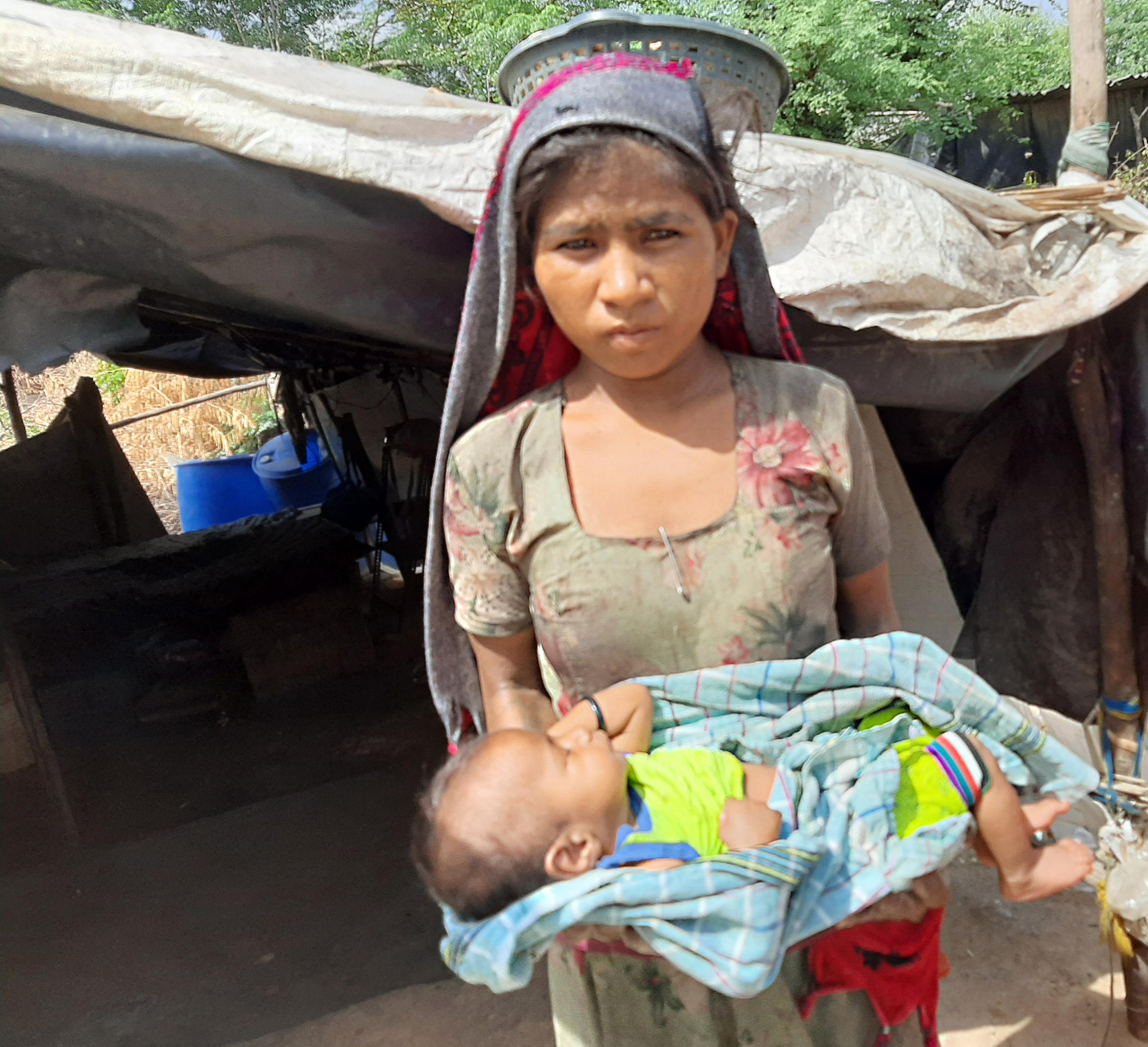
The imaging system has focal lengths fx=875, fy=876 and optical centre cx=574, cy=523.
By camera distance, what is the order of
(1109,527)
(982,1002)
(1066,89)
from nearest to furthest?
(1109,527) < (982,1002) < (1066,89)

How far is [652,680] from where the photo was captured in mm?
1342

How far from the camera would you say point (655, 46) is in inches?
73.6

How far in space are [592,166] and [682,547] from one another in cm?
55

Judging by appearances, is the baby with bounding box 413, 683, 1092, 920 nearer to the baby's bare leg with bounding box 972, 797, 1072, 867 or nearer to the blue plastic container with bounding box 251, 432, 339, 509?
the baby's bare leg with bounding box 972, 797, 1072, 867

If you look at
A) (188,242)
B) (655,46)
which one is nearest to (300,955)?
(188,242)

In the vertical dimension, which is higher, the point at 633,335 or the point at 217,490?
the point at 633,335

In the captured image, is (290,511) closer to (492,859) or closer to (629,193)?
(492,859)

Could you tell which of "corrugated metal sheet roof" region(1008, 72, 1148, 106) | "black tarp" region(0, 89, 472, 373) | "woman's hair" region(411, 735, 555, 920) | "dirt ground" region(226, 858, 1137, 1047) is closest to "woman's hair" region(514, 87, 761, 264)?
Answer: "black tarp" region(0, 89, 472, 373)

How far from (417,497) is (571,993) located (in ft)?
14.4

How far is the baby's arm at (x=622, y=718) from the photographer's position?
131 centimetres

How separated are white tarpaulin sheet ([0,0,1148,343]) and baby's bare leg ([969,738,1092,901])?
100cm

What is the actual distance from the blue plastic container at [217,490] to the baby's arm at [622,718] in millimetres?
7966

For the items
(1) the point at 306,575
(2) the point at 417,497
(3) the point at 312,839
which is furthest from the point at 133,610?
(3) the point at 312,839

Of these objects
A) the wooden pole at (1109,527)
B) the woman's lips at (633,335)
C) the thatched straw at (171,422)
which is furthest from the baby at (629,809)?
the thatched straw at (171,422)
